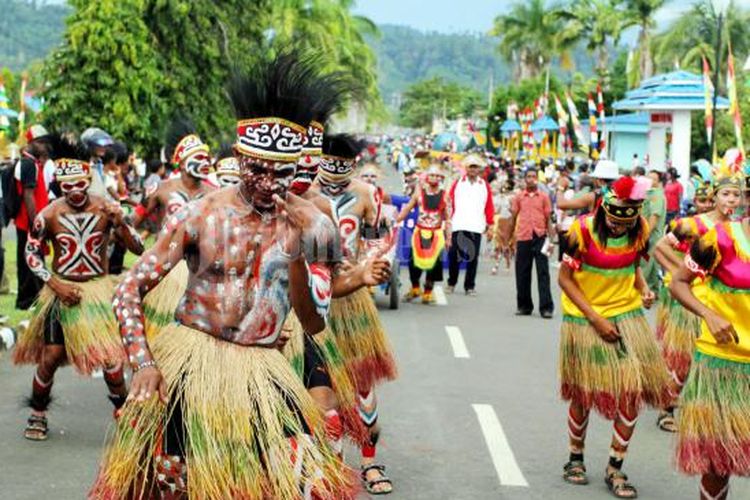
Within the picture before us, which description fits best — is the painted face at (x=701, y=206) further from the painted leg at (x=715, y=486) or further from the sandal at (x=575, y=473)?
the painted leg at (x=715, y=486)

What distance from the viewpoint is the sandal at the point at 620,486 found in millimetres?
7327

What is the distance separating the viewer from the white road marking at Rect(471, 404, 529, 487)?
7.67 meters

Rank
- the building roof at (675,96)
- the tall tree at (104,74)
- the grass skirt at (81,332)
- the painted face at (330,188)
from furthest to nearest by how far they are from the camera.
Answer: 1. the building roof at (675,96)
2. the tall tree at (104,74)
3. the grass skirt at (81,332)
4. the painted face at (330,188)

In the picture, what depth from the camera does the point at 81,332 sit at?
8.23 meters

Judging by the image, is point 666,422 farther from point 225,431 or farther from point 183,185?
point 225,431

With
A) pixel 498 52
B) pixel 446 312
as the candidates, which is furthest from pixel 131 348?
pixel 498 52

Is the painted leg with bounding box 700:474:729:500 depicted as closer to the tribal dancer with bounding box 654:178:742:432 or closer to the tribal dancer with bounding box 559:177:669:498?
the tribal dancer with bounding box 654:178:742:432

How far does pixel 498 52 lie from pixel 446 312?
76.9 m

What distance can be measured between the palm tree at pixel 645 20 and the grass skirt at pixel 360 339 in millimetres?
60522

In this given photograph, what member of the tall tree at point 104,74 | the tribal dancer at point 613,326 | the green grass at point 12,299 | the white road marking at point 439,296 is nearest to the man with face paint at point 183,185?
the green grass at point 12,299

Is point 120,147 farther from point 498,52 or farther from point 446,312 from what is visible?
point 498,52

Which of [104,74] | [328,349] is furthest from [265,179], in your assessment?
[104,74]

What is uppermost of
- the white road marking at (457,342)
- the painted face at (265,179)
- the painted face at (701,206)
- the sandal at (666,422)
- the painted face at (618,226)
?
the painted face at (265,179)

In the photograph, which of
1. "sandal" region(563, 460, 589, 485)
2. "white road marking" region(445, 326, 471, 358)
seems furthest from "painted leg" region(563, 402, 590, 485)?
"white road marking" region(445, 326, 471, 358)
